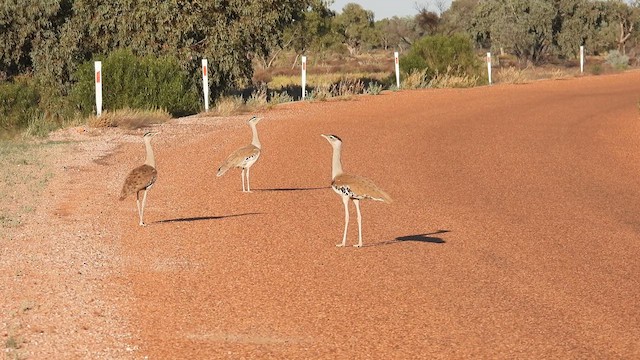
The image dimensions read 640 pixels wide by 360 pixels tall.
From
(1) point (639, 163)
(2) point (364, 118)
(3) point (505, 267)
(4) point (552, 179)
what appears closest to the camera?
(3) point (505, 267)

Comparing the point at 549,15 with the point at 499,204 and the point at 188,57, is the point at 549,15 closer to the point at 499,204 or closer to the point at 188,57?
the point at 188,57

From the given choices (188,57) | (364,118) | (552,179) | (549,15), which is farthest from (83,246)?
(549,15)

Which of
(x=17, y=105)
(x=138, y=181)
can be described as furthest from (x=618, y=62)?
(x=138, y=181)

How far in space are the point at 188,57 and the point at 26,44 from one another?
5234 millimetres

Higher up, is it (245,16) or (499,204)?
(245,16)

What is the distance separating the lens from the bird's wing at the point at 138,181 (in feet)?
41.6

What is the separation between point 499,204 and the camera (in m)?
15.8

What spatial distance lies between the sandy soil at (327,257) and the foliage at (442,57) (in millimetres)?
21803

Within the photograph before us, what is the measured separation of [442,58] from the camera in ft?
149

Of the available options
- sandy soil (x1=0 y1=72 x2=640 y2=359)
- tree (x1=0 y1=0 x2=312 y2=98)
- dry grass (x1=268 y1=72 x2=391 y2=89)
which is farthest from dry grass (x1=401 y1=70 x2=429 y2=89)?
sandy soil (x1=0 y1=72 x2=640 y2=359)

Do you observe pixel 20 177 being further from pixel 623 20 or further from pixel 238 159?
pixel 623 20

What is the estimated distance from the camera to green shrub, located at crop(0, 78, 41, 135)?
2907 cm

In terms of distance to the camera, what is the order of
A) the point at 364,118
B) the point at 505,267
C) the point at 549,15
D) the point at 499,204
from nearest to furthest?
the point at 505,267 → the point at 499,204 → the point at 364,118 → the point at 549,15

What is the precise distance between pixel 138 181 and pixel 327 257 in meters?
2.63
